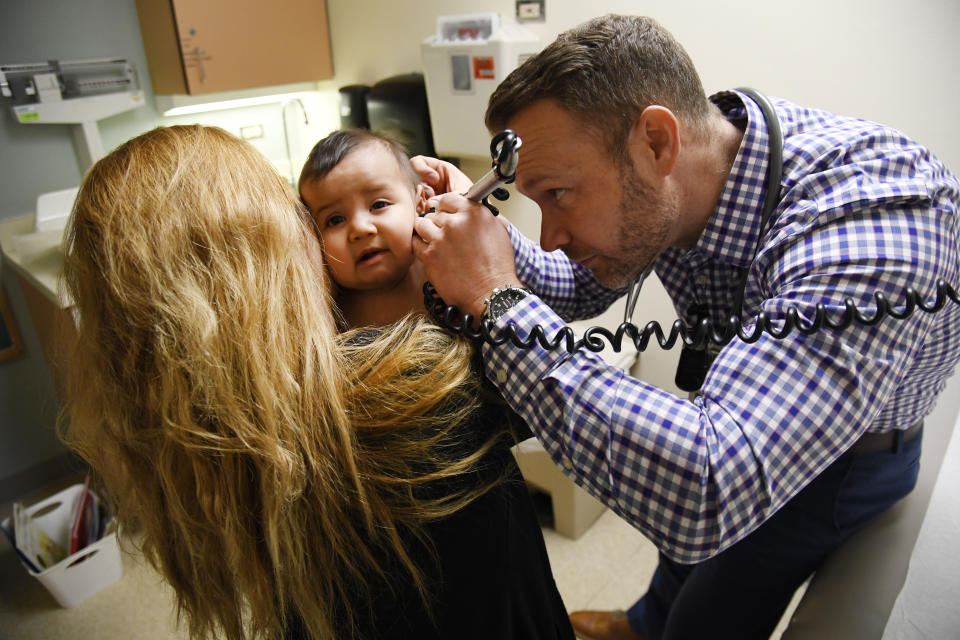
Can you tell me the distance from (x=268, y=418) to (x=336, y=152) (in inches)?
21.1

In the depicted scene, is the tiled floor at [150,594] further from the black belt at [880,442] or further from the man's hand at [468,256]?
the man's hand at [468,256]

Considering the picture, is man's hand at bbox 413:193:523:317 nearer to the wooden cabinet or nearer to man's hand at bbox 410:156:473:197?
man's hand at bbox 410:156:473:197

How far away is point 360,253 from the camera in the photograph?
101 cm

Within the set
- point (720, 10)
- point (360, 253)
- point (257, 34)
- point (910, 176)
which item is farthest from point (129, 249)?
point (257, 34)

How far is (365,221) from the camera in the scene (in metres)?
1.01

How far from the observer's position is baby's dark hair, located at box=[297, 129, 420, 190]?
3.39 feet

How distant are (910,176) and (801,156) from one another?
0.48 feet

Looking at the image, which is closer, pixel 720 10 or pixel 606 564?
pixel 720 10

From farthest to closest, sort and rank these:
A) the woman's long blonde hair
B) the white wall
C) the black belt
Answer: the white wall → the black belt → the woman's long blonde hair

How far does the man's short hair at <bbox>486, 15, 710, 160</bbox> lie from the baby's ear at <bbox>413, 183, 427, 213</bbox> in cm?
21

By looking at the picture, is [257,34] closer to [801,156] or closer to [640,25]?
[640,25]

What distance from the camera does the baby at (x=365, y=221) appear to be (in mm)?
1021

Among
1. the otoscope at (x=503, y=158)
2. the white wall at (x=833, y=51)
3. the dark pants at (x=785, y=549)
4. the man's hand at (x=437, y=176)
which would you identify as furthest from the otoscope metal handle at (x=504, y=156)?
the white wall at (x=833, y=51)

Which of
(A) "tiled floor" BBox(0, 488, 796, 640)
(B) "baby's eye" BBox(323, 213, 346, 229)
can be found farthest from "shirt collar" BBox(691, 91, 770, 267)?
(A) "tiled floor" BBox(0, 488, 796, 640)
